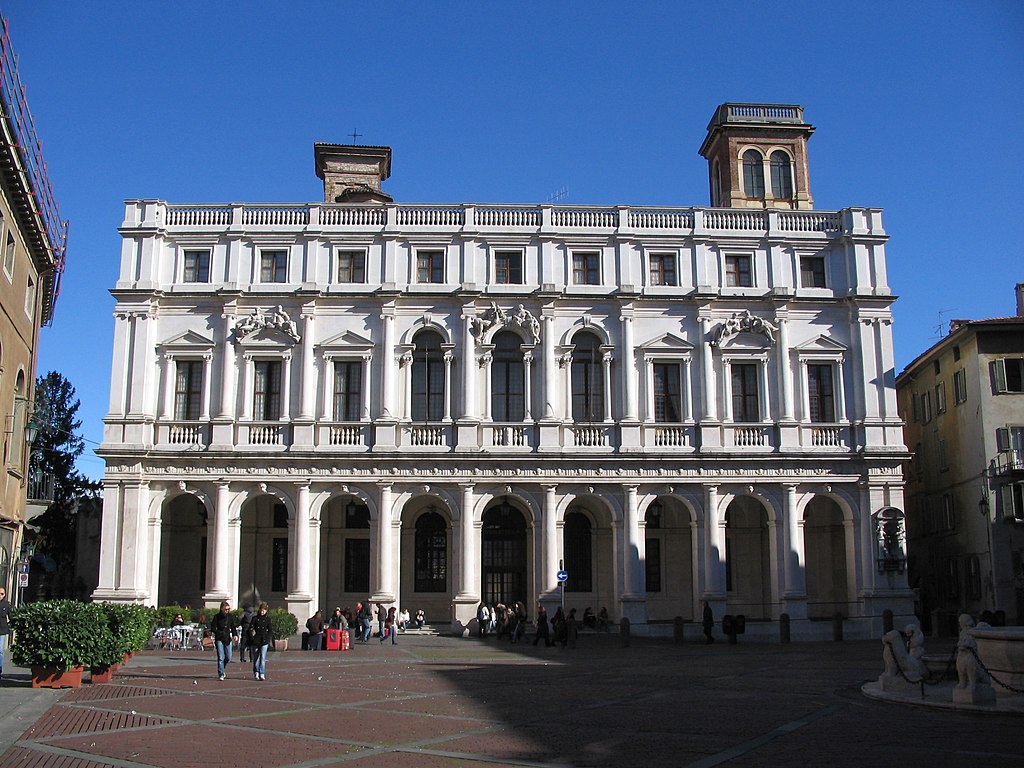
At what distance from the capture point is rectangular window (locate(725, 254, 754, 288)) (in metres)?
47.3

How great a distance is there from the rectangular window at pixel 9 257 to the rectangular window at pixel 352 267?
16.5 m

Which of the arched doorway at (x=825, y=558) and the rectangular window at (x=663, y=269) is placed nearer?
the arched doorway at (x=825, y=558)

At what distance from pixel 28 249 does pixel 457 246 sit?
60.6 ft

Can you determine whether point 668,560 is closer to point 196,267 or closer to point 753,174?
point 753,174

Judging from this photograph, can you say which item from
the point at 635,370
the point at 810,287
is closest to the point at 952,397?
the point at 810,287

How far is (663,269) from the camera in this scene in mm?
47281

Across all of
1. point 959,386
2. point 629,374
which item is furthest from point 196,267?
point 959,386

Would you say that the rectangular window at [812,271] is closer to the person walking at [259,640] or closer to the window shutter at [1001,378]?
the window shutter at [1001,378]

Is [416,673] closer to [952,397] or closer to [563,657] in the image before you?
[563,657]

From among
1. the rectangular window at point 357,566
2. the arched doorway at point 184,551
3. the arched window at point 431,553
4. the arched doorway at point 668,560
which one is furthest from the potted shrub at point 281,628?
the arched doorway at point 668,560

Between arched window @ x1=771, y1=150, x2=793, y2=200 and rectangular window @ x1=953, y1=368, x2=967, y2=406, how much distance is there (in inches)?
517

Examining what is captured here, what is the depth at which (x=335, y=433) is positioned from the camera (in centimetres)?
4456

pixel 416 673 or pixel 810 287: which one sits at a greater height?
pixel 810 287

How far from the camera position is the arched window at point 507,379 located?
150 feet
